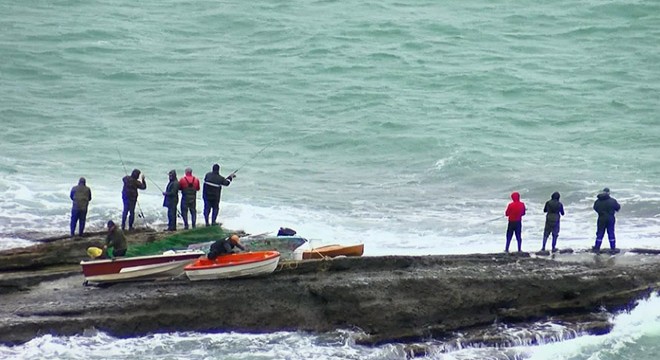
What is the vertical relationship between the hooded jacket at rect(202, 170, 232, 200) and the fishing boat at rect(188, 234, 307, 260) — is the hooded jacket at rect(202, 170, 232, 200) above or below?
above

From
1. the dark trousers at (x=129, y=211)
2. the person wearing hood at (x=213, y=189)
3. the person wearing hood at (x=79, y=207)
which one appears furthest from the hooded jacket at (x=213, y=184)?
the person wearing hood at (x=79, y=207)

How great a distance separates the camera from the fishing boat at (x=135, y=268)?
2398 centimetres

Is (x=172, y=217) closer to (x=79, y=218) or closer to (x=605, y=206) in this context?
(x=79, y=218)

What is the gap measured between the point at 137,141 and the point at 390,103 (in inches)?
375

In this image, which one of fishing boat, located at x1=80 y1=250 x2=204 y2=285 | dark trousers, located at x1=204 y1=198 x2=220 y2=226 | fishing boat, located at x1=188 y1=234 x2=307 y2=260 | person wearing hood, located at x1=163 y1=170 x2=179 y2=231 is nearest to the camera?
fishing boat, located at x1=80 y1=250 x2=204 y2=285

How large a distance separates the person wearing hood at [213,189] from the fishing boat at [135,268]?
4001 mm

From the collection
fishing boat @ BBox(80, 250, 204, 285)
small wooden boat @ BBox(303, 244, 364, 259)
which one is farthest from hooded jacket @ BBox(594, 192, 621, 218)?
fishing boat @ BBox(80, 250, 204, 285)

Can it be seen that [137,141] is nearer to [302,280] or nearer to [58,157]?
[58,157]

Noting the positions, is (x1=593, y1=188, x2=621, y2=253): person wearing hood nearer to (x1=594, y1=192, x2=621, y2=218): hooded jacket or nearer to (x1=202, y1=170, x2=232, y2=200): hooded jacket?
(x1=594, y1=192, x2=621, y2=218): hooded jacket

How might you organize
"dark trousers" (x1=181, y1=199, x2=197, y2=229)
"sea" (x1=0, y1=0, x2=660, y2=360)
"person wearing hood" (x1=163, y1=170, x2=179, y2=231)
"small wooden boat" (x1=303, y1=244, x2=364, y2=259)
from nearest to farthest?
"small wooden boat" (x1=303, y1=244, x2=364, y2=259) → "person wearing hood" (x1=163, y1=170, x2=179, y2=231) → "dark trousers" (x1=181, y1=199, x2=197, y2=229) → "sea" (x1=0, y1=0, x2=660, y2=360)

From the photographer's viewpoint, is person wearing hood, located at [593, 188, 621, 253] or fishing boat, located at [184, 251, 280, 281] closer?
fishing boat, located at [184, 251, 280, 281]

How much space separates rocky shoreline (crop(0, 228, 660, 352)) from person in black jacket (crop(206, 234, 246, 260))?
1.77ft

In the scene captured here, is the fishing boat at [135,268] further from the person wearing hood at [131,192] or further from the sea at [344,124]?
the person wearing hood at [131,192]

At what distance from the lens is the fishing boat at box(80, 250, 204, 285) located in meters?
24.0
